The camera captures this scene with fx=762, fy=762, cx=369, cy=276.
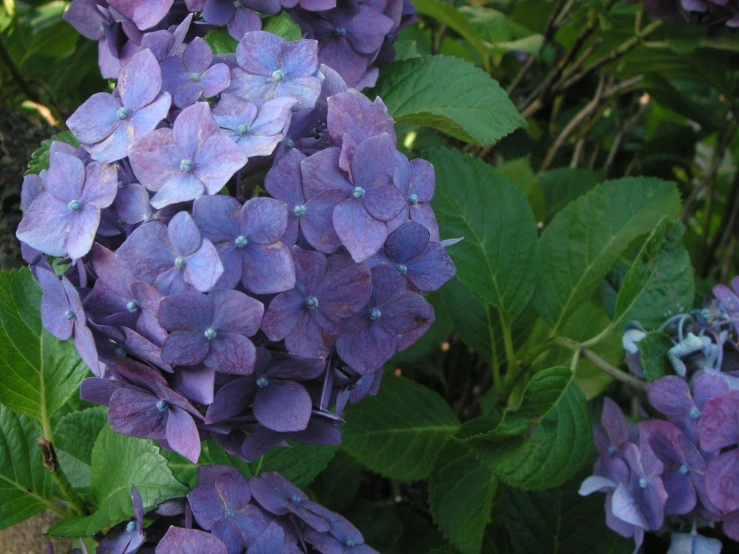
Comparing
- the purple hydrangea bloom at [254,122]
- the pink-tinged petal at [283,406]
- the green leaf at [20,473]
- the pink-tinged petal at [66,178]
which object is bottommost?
the green leaf at [20,473]

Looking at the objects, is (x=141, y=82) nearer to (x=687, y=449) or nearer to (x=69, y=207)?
(x=69, y=207)

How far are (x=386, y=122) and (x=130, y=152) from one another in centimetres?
20

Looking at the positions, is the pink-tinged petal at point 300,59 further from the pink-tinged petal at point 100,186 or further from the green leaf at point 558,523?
the green leaf at point 558,523

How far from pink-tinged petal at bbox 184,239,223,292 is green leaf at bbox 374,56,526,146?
0.36 metres

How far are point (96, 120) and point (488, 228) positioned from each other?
1.71 ft

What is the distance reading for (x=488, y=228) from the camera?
3.20 feet

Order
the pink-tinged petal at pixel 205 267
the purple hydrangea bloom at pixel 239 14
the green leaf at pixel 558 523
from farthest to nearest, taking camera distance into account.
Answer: the green leaf at pixel 558 523
the purple hydrangea bloom at pixel 239 14
the pink-tinged petal at pixel 205 267

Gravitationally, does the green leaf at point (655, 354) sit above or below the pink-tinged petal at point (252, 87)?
below

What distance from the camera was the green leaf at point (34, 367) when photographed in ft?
2.46

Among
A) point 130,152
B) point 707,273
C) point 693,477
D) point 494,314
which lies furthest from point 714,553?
point 707,273

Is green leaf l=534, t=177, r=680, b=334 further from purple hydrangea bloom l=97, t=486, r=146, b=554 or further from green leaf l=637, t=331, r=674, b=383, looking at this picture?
purple hydrangea bloom l=97, t=486, r=146, b=554

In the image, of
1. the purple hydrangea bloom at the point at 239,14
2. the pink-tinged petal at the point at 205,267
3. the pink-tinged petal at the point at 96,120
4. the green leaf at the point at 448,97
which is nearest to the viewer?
the pink-tinged petal at the point at 205,267

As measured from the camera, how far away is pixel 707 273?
5.00 ft

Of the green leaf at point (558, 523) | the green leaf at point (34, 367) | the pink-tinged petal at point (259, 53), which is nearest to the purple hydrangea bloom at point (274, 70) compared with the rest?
the pink-tinged petal at point (259, 53)
